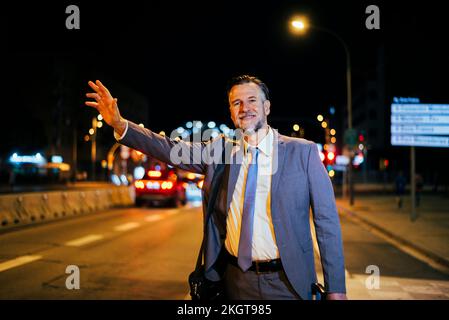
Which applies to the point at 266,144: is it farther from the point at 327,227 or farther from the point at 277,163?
the point at 327,227

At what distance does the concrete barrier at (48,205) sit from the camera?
16547mm

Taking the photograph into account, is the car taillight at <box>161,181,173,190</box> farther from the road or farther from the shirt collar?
the shirt collar

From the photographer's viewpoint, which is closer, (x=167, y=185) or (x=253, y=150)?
(x=253, y=150)

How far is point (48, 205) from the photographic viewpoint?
1930cm

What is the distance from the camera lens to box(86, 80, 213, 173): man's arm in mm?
2994

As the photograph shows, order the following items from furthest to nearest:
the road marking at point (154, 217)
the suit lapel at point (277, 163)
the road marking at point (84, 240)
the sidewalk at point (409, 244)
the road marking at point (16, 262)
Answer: the road marking at point (154, 217) → the road marking at point (84, 240) → the road marking at point (16, 262) → the sidewalk at point (409, 244) → the suit lapel at point (277, 163)

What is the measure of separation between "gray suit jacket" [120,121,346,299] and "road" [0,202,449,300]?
14.6ft

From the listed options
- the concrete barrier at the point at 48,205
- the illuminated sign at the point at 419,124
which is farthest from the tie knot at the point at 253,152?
the illuminated sign at the point at 419,124

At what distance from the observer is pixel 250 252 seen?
288 centimetres

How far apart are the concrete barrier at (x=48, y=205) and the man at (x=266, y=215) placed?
13.9m

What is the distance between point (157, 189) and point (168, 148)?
75.2ft

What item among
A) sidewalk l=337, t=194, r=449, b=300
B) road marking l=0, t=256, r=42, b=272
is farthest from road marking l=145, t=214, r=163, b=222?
road marking l=0, t=256, r=42, b=272

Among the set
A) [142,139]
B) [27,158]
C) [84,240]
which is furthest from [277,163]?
[27,158]

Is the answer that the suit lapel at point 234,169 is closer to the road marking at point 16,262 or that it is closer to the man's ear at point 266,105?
the man's ear at point 266,105
